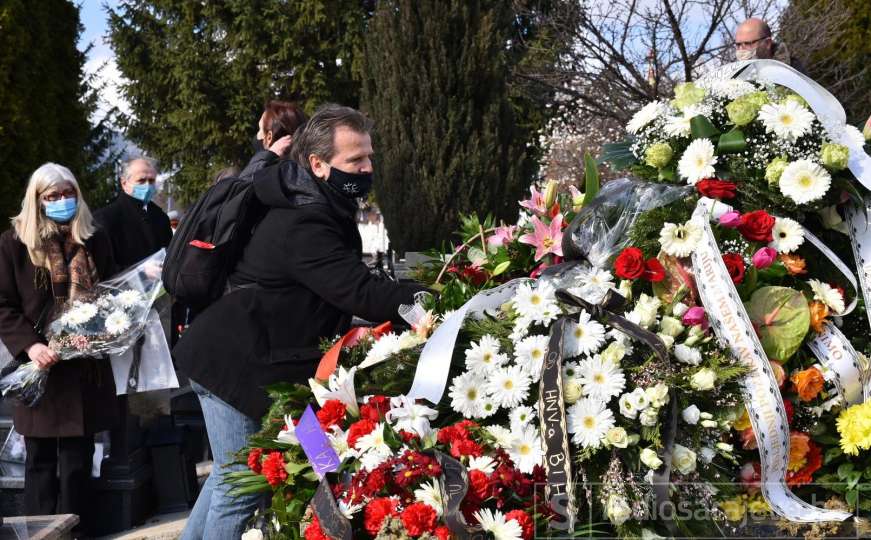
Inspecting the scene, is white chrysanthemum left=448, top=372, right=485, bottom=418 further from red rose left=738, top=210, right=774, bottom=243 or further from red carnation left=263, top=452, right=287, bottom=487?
red rose left=738, top=210, right=774, bottom=243

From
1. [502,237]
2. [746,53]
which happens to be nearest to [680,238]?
[502,237]

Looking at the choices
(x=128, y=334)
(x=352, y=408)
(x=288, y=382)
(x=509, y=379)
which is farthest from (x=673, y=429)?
(x=128, y=334)

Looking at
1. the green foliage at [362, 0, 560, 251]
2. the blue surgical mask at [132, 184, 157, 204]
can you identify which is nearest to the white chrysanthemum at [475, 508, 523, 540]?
the blue surgical mask at [132, 184, 157, 204]

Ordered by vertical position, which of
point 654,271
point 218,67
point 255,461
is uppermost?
point 218,67

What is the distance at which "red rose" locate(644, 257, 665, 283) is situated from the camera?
2.14m

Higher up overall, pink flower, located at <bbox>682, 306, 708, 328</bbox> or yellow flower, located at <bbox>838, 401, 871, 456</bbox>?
pink flower, located at <bbox>682, 306, 708, 328</bbox>

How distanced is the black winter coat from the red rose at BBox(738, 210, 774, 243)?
93 centimetres

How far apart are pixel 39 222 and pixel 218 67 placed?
16.6 m

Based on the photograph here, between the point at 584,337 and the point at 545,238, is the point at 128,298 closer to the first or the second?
the point at 545,238

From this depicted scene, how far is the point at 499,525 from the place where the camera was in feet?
5.87

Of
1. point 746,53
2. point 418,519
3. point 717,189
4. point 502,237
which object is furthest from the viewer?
point 746,53

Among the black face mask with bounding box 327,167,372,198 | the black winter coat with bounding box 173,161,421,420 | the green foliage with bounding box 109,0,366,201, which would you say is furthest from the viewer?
the green foliage with bounding box 109,0,366,201

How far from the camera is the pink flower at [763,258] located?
2.15 metres

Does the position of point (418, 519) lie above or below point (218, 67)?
below
